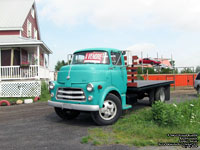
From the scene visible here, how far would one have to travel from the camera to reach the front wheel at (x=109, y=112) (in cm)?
534

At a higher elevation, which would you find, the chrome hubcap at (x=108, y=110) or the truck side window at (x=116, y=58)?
the truck side window at (x=116, y=58)

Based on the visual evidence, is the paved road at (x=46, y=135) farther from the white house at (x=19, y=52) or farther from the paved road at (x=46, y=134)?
the white house at (x=19, y=52)

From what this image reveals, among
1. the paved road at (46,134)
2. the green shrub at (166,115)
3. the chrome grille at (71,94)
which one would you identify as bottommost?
the paved road at (46,134)

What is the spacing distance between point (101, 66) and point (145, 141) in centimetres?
254

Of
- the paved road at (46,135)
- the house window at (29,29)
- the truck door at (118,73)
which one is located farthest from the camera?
the house window at (29,29)

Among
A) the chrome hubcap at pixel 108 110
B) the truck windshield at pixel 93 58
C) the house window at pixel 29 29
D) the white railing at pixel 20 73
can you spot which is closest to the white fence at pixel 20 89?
the white railing at pixel 20 73

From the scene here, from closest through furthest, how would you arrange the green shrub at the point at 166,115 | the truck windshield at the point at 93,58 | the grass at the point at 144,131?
the grass at the point at 144,131, the green shrub at the point at 166,115, the truck windshield at the point at 93,58

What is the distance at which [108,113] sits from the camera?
5.50 meters

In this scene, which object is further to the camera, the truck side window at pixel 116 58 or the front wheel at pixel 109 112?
the truck side window at pixel 116 58

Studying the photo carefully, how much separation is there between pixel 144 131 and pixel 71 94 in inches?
89.6

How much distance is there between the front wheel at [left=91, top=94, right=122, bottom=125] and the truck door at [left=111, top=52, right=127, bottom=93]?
1.73ft

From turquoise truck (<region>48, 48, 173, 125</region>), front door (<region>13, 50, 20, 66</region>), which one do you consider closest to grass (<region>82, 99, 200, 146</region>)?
turquoise truck (<region>48, 48, 173, 125</region>)

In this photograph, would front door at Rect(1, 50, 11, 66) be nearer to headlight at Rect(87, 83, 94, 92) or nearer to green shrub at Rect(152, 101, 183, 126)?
headlight at Rect(87, 83, 94, 92)

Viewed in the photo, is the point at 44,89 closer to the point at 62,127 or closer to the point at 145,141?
the point at 62,127
